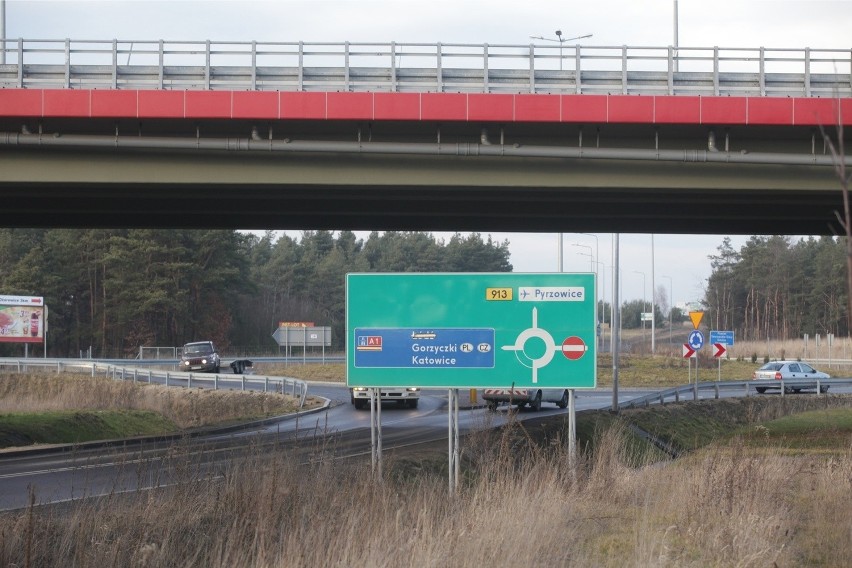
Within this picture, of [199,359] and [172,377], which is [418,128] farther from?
[199,359]

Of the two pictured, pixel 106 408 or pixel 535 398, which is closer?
pixel 106 408

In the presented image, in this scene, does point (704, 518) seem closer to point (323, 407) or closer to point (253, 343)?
point (323, 407)

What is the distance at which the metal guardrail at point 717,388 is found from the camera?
1305 inches

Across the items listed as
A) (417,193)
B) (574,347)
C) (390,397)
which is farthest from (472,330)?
(390,397)

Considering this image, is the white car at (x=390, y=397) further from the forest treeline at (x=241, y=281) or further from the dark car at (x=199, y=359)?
the forest treeline at (x=241, y=281)

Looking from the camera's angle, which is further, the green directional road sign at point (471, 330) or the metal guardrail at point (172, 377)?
the metal guardrail at point (172, 377)

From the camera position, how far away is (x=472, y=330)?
13.1m

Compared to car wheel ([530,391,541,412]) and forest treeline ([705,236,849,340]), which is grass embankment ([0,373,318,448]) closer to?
car wheel ([530,391,541,412])

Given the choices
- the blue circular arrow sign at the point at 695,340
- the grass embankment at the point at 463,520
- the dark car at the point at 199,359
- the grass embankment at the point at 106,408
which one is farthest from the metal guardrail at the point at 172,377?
the grass embankment at the point at 463,520

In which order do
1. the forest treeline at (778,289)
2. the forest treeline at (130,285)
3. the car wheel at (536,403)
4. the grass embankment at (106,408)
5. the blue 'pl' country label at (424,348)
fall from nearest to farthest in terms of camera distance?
the blue 'pl' country label at (424,348), the grass embankment at (106,408), the car wheel at (536,403), the forest treeline at (130,285), the forest treeline at (778,289)

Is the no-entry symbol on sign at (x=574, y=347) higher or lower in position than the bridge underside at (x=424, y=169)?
lower

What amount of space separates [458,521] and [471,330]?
16.6 feet

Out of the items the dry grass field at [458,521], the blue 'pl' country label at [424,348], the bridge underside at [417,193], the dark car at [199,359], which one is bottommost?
the dark car at [199,359]

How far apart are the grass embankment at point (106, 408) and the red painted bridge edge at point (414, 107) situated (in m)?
8.85
